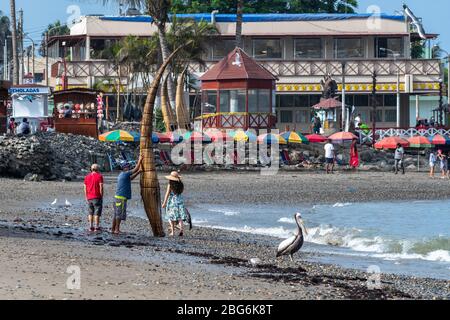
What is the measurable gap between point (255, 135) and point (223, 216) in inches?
864

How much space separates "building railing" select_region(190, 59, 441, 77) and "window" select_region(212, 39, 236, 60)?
207 centimetres

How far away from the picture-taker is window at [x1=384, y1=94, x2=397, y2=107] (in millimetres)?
72688

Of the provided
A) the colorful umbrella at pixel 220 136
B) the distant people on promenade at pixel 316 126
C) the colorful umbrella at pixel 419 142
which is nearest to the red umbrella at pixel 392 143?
the colorful umbrella at pixel 419 142

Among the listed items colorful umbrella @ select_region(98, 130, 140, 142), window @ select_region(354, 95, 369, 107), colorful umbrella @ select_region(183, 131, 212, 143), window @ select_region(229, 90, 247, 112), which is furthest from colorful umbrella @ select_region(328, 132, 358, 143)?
window @ select_region(354, 95, 369, 107)

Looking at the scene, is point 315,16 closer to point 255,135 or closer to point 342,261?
point 255,135

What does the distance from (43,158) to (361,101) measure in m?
38.3

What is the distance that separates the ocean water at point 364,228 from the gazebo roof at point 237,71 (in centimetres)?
2020

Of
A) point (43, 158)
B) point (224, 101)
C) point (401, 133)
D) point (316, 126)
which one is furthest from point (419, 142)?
point (43, 158)

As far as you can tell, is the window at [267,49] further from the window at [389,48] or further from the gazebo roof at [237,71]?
the gazebo roof at [237,71]

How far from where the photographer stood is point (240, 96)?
185 feet

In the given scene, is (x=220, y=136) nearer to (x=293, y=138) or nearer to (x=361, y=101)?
(x=293, y=138)

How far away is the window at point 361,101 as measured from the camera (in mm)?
72812

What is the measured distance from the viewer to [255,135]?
5100 centimetres
